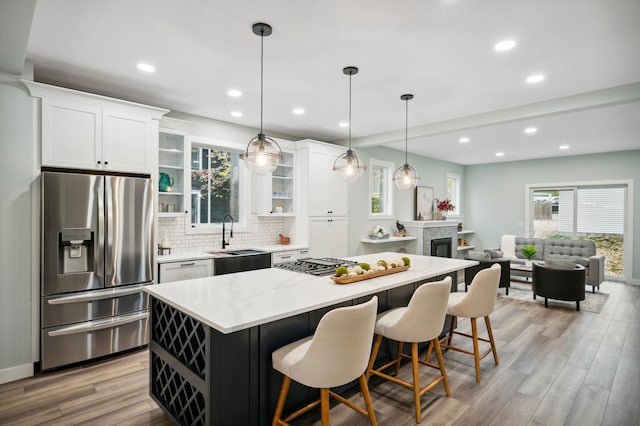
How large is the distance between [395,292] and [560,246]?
19.4 ft

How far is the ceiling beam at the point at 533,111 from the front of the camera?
3.44m

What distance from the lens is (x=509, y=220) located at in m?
8.65

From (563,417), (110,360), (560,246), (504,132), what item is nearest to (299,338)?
(563,417)

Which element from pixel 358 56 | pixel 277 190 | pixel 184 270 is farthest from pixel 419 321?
pixel 277 190

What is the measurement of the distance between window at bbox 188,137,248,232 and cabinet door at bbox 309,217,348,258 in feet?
3.57

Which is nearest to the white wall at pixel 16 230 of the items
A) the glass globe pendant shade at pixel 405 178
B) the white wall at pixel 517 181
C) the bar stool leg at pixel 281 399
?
the bar stool leg at pixel 281 399

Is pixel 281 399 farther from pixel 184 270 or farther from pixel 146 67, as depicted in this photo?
pixel 146 67

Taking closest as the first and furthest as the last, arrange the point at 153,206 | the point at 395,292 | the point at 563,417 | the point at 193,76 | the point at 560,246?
1. the point at 563,417
2. the point at 395,292
3. the point at 193,76
4. the point at 153,206
5. the point at 560,246

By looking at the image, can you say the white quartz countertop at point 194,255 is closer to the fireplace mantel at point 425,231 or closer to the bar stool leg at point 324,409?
the bar stool leg at point 324,409

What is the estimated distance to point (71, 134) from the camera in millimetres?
3225

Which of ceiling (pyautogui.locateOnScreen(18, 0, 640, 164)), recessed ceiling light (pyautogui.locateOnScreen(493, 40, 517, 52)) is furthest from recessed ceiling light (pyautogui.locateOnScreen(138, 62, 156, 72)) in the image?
recessed ceiling light (pyautogui.locateOnScreen(493, 40, 517, 52))

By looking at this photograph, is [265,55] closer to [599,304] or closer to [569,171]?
[599,304]

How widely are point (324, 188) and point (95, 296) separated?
11.1 feet

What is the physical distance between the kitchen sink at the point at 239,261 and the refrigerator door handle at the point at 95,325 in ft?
3.20
